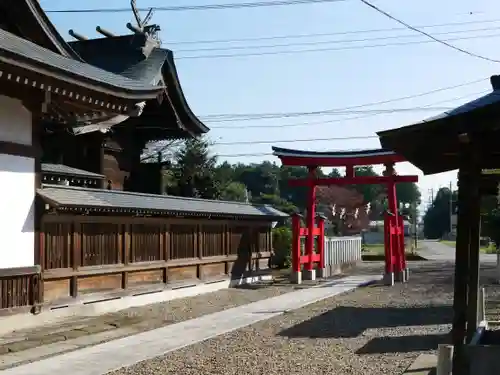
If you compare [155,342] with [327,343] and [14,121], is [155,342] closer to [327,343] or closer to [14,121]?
[327,343]

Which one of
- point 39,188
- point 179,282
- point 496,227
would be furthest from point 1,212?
point 496,227

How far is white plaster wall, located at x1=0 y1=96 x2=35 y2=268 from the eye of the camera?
10.7 meters

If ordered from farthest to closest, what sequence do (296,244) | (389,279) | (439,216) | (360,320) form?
(439,216), (296,244), (389,279), (360,320)

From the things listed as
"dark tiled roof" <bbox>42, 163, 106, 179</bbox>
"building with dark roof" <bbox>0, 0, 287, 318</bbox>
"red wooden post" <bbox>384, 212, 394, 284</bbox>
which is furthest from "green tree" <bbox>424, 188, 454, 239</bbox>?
"dark tiled roof" <bbox>42, 163, 106, 179</bbox>

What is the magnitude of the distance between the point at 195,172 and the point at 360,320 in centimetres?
1988

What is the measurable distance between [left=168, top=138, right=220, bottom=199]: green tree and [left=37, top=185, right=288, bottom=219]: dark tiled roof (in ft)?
25.8

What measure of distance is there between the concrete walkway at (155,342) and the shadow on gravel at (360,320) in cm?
117

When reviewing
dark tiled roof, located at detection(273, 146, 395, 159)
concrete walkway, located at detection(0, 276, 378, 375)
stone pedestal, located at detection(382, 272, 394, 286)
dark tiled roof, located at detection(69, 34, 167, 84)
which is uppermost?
dark tiled roof, located at detection(69, 34, 167, 84)

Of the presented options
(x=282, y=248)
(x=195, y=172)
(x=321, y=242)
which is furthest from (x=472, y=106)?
(x=195, y=172)

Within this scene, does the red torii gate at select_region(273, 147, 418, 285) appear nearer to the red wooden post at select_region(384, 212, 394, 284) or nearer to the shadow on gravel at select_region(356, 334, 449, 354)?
the red wooden post at select_region(384, 212, 394, 284)

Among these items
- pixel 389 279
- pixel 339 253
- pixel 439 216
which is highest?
pixel 439 216

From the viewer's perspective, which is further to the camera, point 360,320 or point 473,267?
point 360,320

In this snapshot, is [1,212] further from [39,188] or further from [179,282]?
[179,282]

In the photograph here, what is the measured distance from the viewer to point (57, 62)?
10812mm
